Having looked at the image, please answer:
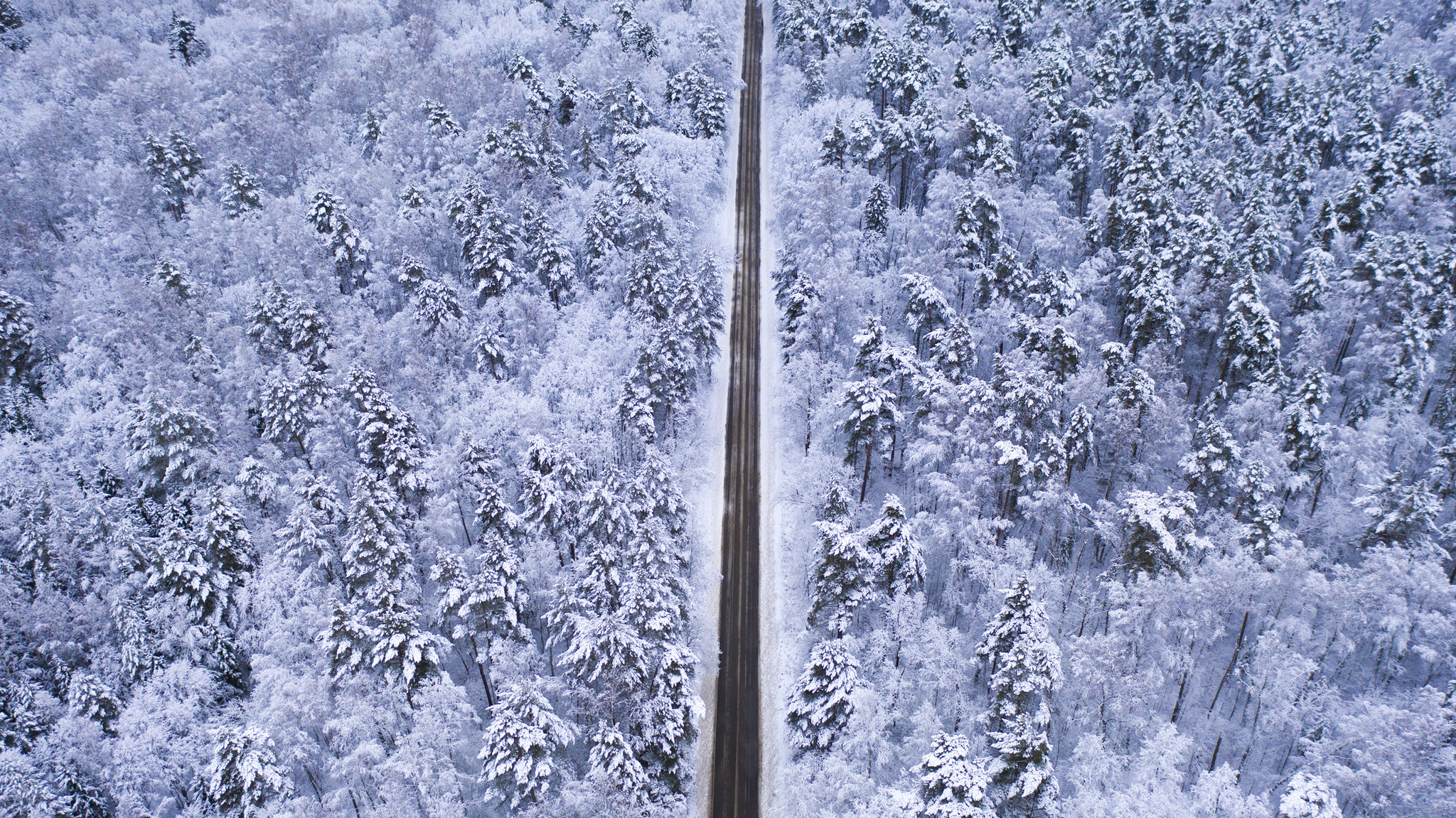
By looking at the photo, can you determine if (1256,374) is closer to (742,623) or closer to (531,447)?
(742,623)

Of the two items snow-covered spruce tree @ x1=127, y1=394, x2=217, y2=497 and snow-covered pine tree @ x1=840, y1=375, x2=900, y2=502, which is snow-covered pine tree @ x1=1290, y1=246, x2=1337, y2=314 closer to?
snow-covered pine tree @ x1=840, y1=375, x2=900, y2=502

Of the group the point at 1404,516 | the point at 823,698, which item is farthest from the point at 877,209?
the point at 823,698

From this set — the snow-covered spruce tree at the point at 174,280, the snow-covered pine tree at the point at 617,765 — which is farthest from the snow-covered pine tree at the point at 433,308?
the snow-covered pine tree at the point at 617,765

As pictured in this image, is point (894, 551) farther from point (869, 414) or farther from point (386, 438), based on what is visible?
point (386, 438)

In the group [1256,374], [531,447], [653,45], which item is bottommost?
[531,447]

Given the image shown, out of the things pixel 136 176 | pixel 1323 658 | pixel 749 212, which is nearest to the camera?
pixel 1323 658

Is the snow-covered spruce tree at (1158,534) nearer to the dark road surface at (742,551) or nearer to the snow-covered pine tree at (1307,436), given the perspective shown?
the snow-covered pine tree at (1307,436)

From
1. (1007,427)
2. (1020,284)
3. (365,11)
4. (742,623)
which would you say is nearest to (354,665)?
(742,623)
